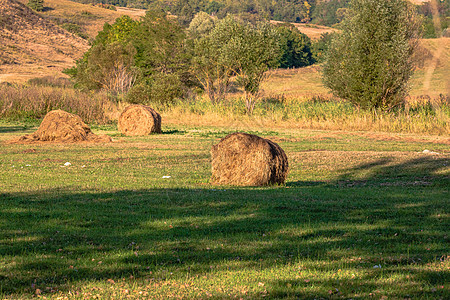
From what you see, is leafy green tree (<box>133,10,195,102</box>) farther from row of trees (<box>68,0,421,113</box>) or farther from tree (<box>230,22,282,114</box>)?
tree (<box>230,22,282,114</box>)

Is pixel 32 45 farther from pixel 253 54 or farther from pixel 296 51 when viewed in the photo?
pixel 253 54

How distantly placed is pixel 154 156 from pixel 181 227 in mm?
13008

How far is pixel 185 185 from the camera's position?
13273 millimetres

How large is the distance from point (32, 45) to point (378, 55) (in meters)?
93.1

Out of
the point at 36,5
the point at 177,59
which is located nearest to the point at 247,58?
the point at 177,59

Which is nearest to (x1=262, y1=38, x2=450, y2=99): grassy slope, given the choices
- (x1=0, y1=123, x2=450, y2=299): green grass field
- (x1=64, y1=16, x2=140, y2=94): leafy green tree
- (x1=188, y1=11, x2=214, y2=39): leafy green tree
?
(x1=0, y1=123, x2=450, y2=299): green grass field

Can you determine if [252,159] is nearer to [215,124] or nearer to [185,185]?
[185,185]

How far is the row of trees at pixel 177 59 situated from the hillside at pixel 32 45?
51.6 ft

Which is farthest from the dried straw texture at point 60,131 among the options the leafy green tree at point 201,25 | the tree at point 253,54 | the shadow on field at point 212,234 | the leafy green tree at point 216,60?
the leafy green tree at point 201,25

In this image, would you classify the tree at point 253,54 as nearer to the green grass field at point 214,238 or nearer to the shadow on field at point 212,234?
the green grass field at point 214,238

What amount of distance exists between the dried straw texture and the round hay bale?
16.6ft

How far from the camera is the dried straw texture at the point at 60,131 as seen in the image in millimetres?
25955

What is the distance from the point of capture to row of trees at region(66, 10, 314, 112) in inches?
1820

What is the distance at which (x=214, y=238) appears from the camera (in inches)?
296
